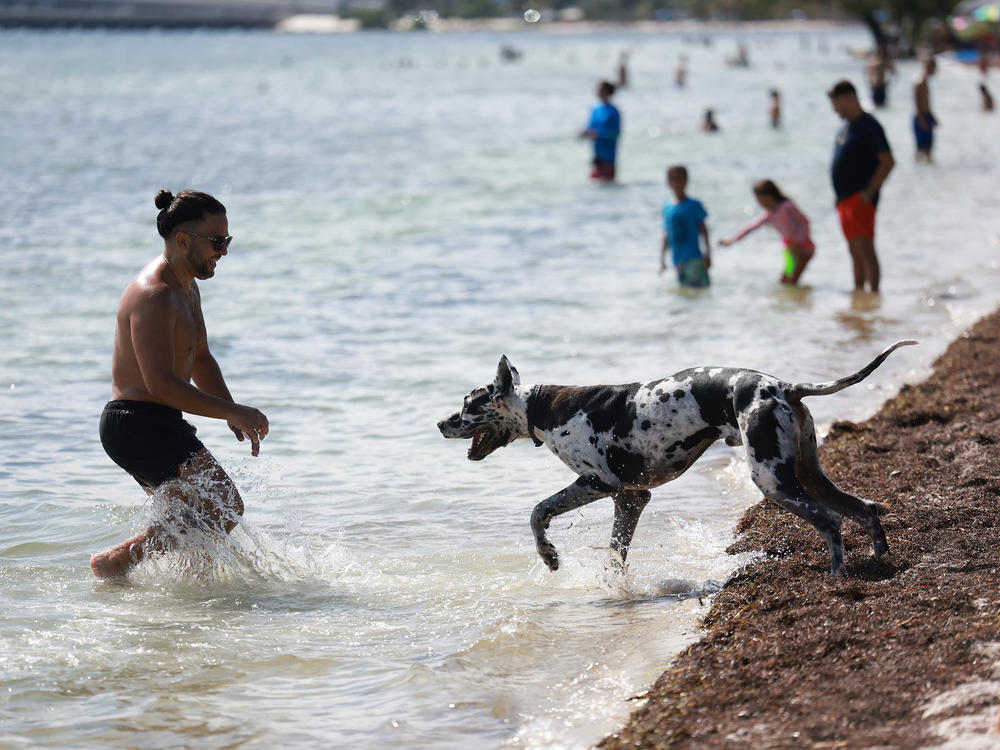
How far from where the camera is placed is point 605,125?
72.7 feet

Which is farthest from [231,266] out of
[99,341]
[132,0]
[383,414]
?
[132,0]

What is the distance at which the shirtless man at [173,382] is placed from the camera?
232 inches

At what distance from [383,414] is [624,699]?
17.3ft

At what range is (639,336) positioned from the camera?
1251 centimetres

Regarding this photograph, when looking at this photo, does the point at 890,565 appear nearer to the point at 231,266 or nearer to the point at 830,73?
the point at 231,266

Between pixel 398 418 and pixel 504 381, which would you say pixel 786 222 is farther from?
pixel 504 381

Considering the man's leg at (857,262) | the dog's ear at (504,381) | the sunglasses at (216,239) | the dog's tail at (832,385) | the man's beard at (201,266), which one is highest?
the sunglasses at (216,239)

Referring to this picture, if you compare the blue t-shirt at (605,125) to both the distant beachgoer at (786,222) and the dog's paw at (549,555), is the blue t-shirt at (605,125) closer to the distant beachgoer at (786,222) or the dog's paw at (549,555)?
the distant beachgoer at (786,222)

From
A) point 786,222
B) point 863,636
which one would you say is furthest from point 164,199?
point 786,222

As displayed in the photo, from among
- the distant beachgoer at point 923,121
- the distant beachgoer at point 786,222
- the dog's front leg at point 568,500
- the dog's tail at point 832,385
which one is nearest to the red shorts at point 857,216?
the distant beachgoer at point 786,222

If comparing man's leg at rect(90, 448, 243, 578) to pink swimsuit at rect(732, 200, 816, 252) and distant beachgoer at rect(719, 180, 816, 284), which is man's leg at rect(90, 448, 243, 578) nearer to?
distant beachgoer at rect(719, 180, 816, 284)

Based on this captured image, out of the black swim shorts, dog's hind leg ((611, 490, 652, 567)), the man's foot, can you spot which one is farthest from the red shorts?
the man's foot

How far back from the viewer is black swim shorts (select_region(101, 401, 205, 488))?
19.7 feet

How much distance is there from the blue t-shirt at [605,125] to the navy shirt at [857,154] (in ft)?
32.6
